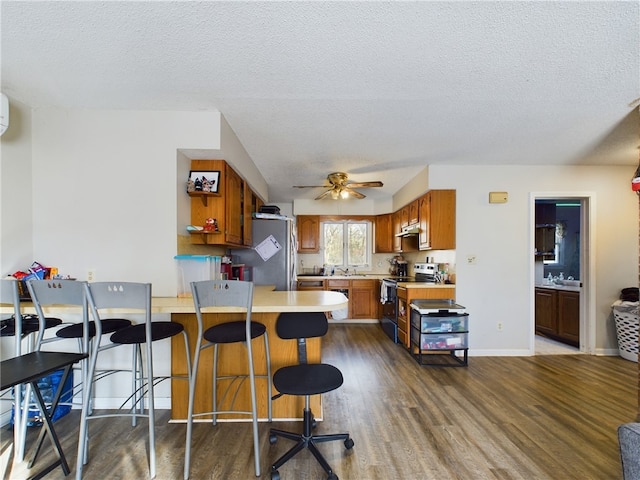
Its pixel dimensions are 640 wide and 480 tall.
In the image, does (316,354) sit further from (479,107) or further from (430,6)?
(479,107)

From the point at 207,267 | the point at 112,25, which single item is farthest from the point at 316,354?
the point at 112,25

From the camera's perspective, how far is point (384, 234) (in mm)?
5461

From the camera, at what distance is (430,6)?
4.00 feet

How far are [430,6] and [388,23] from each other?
0.19m

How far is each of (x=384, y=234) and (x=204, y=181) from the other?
387 cm

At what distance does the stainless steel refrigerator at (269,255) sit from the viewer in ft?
11.4

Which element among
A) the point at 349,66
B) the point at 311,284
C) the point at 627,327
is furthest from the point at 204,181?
the point at 627,327

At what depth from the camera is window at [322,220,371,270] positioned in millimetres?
5680

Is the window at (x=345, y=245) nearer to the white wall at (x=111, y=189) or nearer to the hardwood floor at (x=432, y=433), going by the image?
the hardwood floor at (x=432, y=433)

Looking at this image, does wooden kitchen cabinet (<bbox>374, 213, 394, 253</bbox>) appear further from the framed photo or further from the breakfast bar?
the framed photo

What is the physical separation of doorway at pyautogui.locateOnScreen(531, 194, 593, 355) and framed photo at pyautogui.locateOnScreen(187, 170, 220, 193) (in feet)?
12.6

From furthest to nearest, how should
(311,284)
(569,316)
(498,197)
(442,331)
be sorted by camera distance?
(311,284), (569,316), (498,197), (442,331)

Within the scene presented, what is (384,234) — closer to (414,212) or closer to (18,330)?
(414,212)

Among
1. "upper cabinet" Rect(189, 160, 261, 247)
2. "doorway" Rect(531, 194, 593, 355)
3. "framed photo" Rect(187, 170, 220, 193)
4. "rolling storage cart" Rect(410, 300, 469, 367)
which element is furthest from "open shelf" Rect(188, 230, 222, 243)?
"doorway" Rect(531, 194, 593, 355)
